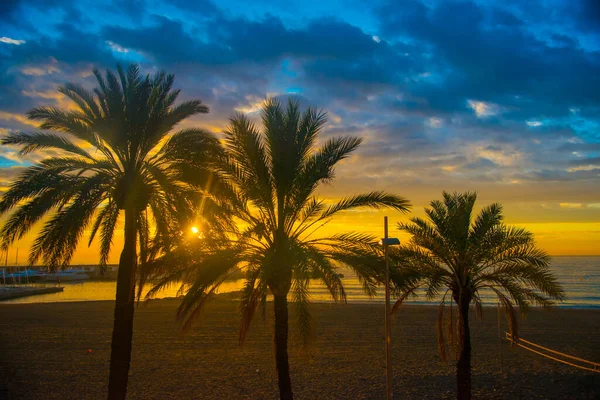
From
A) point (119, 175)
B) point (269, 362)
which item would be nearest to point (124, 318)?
point (119, 175)

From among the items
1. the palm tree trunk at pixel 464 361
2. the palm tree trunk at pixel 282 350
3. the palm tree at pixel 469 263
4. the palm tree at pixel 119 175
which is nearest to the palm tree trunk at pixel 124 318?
the palm tree at pixel 119 175

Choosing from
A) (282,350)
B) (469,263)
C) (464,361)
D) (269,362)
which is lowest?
(269,362)

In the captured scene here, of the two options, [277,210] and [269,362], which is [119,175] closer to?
[277,210]

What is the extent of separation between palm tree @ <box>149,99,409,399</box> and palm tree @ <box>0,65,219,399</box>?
77 centimetres

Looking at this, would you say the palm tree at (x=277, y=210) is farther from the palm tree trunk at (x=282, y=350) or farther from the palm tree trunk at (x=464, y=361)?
the palm tree trunk at (x=464, y=361)

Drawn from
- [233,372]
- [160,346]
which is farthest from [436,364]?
[160,346]

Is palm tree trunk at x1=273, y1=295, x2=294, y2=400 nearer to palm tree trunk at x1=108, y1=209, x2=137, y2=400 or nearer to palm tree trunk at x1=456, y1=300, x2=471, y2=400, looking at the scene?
palm tree trunk at x1=108, y1=209, x2=137, y2=400

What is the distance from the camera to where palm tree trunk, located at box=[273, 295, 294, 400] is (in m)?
10.1

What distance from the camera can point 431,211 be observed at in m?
12.5

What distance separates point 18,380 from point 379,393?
36.9ft

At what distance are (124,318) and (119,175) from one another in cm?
316

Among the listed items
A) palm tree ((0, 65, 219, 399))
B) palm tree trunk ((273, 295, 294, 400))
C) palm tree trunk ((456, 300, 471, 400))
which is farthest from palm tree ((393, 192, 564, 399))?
palm tree ((0, 65, 219, 399))

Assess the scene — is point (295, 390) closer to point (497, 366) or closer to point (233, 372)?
point (233, 372)

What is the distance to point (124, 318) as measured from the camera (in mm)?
10203
